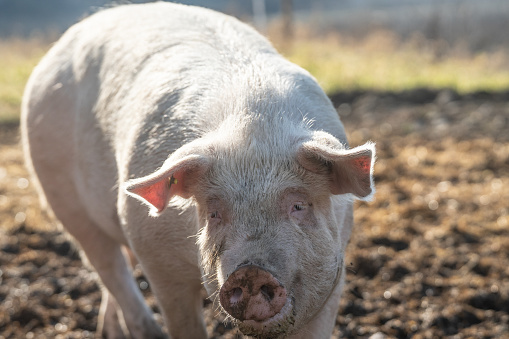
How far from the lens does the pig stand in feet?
7.79

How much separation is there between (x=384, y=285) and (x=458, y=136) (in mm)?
3507

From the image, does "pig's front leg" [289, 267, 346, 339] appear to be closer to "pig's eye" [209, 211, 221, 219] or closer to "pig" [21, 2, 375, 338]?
"pig" [21, 2, 375, 338]

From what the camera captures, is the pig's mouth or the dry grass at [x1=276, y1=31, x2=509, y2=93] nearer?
the pig's mouth

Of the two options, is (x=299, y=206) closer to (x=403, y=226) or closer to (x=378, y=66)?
(x=403, y=226)

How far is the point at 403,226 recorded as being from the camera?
524 cm

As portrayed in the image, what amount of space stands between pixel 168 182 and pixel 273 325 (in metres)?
0.69

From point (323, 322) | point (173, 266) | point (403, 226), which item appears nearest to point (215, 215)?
point (173, 266)

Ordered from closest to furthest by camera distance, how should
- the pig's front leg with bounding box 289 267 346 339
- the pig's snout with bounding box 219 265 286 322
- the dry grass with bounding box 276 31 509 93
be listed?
the pig's snout with bounding box 219 265 286 322, the pig's front leg with bounding box 289 267 346 339, the dry grass with bounding box 276 31 509 93

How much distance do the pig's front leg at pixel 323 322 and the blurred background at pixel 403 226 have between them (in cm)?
69

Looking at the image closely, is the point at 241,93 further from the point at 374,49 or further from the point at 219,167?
the point at 374,49

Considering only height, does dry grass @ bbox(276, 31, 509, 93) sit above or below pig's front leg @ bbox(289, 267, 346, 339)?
below

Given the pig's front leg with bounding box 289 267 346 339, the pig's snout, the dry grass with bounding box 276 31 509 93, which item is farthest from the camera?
the dry grass with bounding box 276 31 509 93

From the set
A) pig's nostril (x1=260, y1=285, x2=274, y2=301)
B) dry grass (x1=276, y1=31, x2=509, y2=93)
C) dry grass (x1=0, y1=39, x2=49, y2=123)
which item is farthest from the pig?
dry grass (x1=0, y1=39, x2=49, y2=123)

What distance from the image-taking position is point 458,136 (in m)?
7.38
